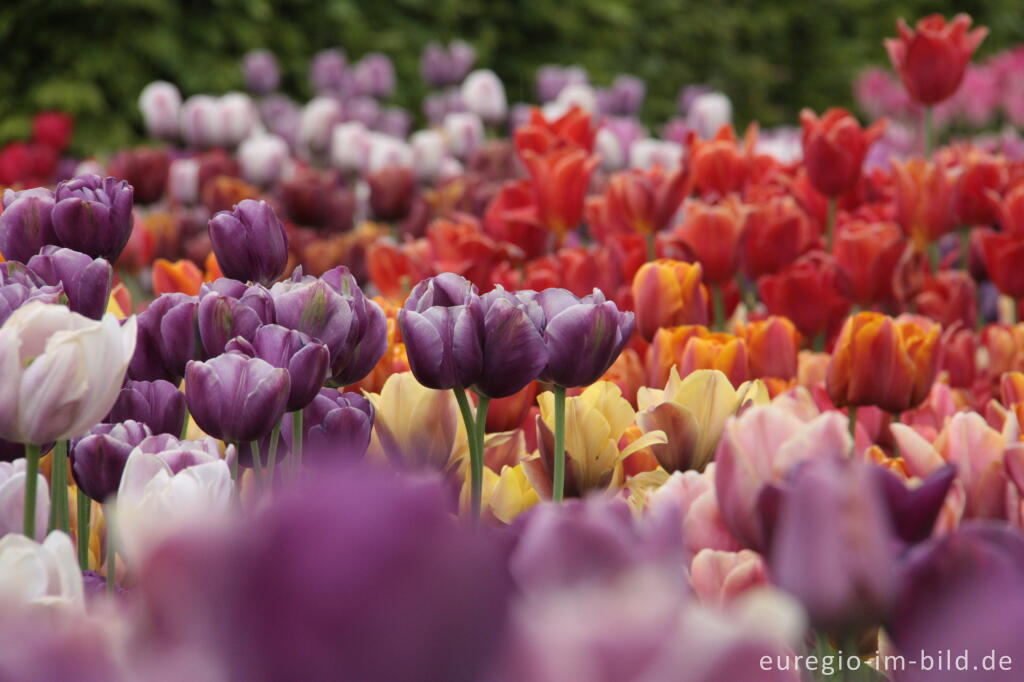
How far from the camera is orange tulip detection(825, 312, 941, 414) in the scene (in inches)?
42.1

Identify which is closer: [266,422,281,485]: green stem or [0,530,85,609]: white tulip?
[0,530,85,609]: white tulip

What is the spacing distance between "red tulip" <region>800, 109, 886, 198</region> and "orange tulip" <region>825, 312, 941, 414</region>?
0.71 m

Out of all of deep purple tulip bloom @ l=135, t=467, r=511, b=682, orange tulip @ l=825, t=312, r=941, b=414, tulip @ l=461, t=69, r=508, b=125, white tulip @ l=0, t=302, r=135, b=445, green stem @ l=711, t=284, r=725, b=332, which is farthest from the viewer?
tulip @ l=461, t=69, r=508, b=125

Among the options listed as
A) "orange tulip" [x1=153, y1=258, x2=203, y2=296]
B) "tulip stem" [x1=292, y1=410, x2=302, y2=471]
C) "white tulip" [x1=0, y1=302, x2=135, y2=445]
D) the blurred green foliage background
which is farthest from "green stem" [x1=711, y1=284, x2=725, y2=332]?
the blurred green foliage background

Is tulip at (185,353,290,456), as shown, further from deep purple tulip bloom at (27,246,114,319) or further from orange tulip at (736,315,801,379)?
orange tulip at (736,315,801,379)

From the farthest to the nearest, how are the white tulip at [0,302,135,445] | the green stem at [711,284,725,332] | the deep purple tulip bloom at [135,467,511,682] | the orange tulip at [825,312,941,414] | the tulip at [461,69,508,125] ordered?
1. the tulip at [461,69,508,125]
2. the green stem at [711,284,725,332]
3. the orange tulip at [825,312,941,414]
4. the white tulip at [0,302,135,445]
5. the deep purple tulip bloom at [135,467,511,682]

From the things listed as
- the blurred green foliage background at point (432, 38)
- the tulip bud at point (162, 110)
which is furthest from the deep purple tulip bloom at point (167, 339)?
the blurred green foliage background at point (432, 38)

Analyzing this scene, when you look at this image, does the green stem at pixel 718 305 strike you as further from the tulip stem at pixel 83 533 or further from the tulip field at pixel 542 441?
the tulip stem at pixel 83 533

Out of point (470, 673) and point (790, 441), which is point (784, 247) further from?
point (470, 673)

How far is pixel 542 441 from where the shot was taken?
88 cm

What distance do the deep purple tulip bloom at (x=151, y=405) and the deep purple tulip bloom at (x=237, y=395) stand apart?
0.30 ft

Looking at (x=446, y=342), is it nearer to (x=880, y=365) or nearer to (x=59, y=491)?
(x=59, y=491)

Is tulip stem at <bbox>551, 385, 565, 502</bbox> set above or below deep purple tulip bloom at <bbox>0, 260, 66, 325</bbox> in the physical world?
below

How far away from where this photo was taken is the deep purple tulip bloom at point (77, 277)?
832mm
